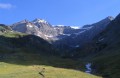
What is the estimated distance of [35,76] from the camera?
82875 mm

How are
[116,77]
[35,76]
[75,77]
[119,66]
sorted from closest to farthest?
[35,76]
[75,77]
[116,77]
[119,66]

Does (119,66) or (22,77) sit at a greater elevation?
(119,66)

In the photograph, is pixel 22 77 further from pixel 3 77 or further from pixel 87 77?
pixel 87 77

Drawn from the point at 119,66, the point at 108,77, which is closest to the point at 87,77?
the point at 108,77

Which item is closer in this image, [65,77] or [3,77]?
[3,77]

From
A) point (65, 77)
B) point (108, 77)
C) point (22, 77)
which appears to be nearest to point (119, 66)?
point (108, 77)

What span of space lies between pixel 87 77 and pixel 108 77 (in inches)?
1313

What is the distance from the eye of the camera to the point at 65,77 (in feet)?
284

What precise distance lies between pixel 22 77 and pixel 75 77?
17.6m

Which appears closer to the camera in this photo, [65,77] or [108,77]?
[65,77]

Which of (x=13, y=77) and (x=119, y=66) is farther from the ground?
(x=119, y=66)

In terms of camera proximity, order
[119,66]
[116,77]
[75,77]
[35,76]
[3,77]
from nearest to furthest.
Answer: [3,77] → [35,76] → [75,77] → [116,77] → [119,66]

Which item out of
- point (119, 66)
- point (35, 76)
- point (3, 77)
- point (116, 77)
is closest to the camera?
point (3, 77)

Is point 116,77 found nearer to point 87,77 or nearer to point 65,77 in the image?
point 87,77
